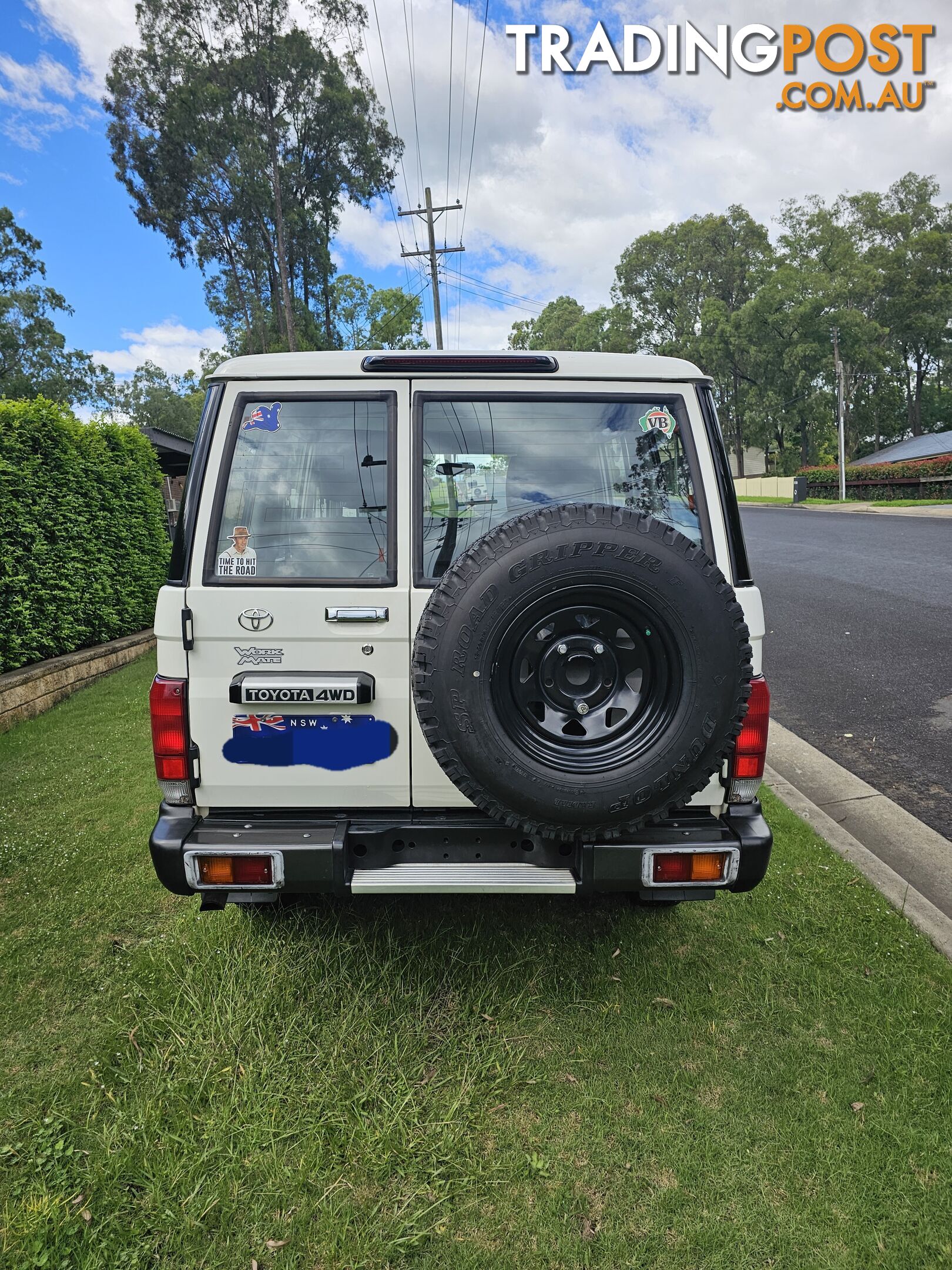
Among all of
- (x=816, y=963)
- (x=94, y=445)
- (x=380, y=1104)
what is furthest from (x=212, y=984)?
(x=94, y=445)

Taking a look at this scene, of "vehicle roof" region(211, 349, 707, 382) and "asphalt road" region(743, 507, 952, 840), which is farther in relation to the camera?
"asphalt road" region(743, 507, 952, 840)

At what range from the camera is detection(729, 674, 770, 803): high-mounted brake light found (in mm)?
2377

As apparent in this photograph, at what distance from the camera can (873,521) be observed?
21.8 metres

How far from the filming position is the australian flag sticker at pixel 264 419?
2422mm

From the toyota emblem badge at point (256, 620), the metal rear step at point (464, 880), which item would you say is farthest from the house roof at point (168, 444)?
the metal rear step at point (464, 880)

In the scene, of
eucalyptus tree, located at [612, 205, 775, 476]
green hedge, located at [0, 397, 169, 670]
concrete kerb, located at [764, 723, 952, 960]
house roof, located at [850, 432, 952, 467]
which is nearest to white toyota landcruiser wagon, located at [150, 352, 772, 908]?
concrete kerb, located at [764, 723, 952, 960]

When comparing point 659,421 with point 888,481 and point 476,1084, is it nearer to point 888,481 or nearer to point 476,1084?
point 476,1084

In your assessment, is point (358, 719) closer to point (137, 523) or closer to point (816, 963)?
point (816, 963)

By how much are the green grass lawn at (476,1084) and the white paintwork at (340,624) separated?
0.77 m

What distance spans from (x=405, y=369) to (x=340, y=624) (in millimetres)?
858

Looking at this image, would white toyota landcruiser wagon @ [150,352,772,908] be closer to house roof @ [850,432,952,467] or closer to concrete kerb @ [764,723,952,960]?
concrete kerb @ [764,723,952,960]

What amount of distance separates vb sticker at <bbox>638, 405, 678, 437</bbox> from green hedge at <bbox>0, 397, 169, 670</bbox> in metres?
5.91

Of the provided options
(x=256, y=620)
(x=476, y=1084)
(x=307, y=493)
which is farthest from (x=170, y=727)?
(x=476, y=1084)

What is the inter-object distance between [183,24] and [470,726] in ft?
127
